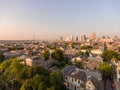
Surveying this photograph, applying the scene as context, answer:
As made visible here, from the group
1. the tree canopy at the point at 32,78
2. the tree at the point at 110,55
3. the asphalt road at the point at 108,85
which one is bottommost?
the asphalt road at the point at 108,85

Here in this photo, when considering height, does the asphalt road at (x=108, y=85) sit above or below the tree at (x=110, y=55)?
below

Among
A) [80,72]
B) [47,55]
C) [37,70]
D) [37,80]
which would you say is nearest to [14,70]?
[37,70]

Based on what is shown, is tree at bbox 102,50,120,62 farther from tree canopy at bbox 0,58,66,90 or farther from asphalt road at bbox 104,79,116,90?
tree canopy at bbox 0,58,66,90

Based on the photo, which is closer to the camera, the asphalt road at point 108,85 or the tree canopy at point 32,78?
the tree canopy at point 32,78

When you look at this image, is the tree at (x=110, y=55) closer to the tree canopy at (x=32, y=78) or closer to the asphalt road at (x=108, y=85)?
the asphalt road at (x=108, y=85)

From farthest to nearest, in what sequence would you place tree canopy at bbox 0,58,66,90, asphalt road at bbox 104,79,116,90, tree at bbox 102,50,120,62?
1. tree at bbox 102,50,120,62
2. asphalt road at bbox 104,79,116,90
3. tree canopy at bbox 0,58,66,90

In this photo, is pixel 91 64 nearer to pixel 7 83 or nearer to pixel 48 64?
pixel 48 64

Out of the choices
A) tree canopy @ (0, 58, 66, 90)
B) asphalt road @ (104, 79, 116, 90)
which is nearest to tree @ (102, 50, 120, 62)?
asphalt road @ (104, 79, 116, 90)

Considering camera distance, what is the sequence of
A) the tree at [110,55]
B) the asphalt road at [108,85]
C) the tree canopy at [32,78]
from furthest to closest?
the tree at [110,55] → the asphalt road at [108,85] → the tree canopy at [32,78]

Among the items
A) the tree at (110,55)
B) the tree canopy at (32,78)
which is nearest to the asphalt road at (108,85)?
the tree canopy at (32,78)

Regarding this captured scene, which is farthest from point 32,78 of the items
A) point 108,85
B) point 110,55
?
point 110,55

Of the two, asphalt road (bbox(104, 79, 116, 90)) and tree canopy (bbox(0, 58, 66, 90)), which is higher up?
tree canopy (bbox(0, 58, 66, 90))

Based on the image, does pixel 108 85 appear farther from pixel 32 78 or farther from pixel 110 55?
pixel 110 55
